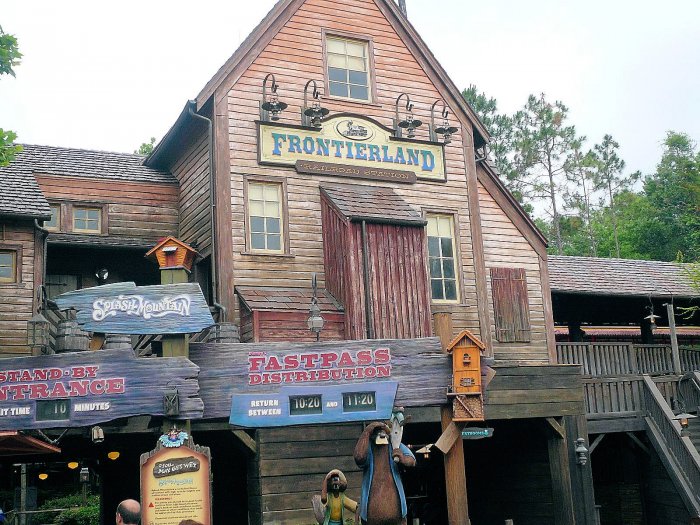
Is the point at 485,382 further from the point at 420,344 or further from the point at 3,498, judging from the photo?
the point at 3,498

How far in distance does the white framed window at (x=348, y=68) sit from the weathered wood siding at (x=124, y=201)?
180 inches

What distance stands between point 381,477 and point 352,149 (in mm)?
9423

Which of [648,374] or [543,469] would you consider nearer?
[543,469]

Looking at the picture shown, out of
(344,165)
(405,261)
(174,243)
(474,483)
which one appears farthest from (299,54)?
(474,483)

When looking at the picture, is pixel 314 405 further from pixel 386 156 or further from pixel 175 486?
pixel 386 156

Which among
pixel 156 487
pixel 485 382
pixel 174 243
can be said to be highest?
pixel 174 243

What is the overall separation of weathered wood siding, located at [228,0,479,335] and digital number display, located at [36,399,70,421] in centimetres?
583

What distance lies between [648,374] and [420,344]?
36.3 feet

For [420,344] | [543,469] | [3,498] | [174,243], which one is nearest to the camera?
[174,243]

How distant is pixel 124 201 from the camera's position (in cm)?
1962

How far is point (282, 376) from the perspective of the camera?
11477mm

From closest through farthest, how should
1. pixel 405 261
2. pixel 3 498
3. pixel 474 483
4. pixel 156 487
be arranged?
pixel 156 487
pixel 405 261
pixel 474 483
pixel 3 498

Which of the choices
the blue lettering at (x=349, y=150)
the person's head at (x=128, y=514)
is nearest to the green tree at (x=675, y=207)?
the blue lettering at (x=349, y=150)

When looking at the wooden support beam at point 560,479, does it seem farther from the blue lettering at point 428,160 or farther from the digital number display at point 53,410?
the digital number display at point 53,410
